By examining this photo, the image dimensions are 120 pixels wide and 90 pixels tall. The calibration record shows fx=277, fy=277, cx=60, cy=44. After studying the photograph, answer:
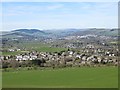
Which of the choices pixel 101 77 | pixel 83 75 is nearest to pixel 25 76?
pixel 83 75

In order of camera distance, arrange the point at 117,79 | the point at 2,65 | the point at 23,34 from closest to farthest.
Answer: the point at 117,79 < the point at 2,65 < the point at 23,34

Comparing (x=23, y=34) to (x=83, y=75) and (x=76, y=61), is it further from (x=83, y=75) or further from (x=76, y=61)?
(x=83, y=75)

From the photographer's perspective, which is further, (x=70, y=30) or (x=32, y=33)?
(x=70, y=30)

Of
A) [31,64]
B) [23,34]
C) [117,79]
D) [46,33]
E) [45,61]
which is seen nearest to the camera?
[117,79]

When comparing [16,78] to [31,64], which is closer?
[16,78]

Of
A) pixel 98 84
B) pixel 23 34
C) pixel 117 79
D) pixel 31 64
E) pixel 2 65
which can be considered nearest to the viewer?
pixel 98 84

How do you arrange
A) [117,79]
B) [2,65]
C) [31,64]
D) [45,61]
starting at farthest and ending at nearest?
[45,61]
[31,64]
[2,65]
[117,79]

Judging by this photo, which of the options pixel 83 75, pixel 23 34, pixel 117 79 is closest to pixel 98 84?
pixel 117 79

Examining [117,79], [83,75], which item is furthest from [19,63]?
[117,79]

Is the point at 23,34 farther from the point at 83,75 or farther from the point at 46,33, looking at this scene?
the point at 83,75
